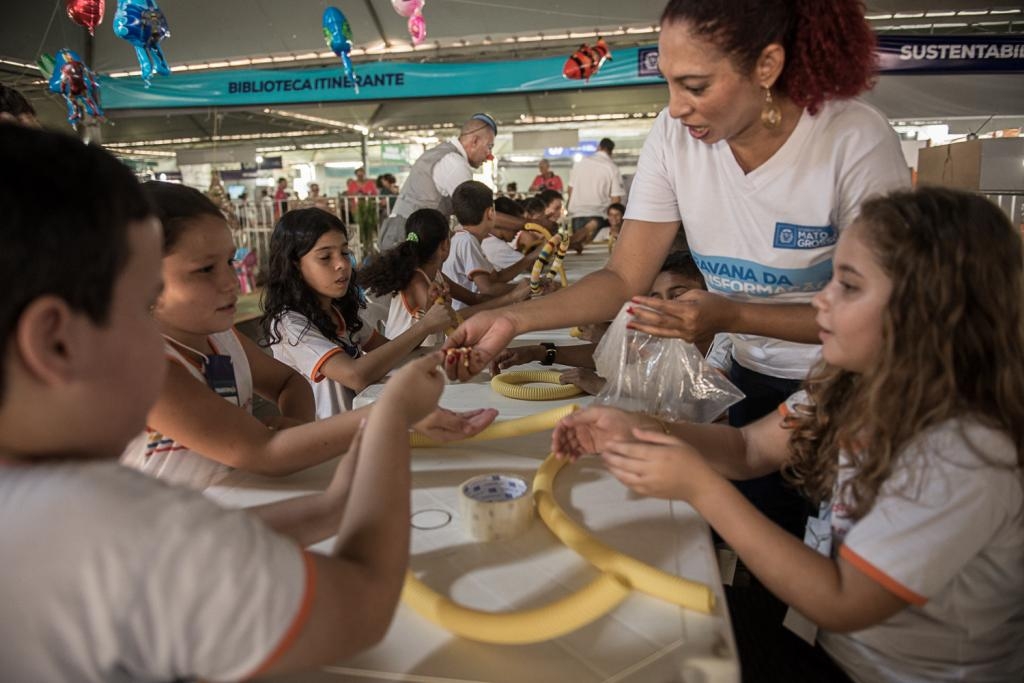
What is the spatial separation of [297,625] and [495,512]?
19.1 inches

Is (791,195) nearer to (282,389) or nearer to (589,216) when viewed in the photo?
(282,389)

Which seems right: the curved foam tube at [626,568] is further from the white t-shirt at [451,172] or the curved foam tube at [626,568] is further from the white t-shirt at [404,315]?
the white t-shirt at [451,172]

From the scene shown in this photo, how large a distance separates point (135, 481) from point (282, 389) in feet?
4.83

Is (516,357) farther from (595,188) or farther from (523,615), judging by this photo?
(595,188)

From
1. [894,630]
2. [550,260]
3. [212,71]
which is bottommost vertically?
[894,630]

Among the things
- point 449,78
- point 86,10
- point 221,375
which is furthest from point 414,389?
point 449,78

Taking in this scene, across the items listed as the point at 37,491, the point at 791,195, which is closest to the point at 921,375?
the point at 791,195

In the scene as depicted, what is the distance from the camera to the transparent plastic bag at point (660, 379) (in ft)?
5.27

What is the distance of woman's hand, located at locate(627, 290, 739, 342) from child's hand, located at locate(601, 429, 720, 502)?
0.37 m

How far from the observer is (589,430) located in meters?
1.26

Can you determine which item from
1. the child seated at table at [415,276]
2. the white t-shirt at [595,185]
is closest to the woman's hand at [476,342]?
the child seated at table at [415,276]

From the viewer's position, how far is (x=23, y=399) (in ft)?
1.90

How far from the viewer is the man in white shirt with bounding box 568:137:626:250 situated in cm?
778

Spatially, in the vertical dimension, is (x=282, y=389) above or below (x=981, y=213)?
below
